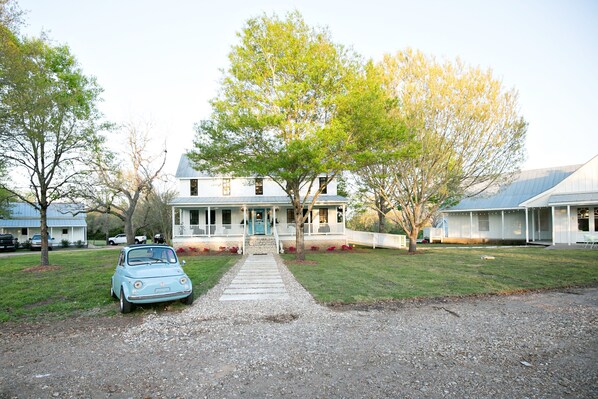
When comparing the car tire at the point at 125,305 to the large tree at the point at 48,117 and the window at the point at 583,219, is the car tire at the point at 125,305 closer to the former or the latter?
the large tree at the point at 48,117

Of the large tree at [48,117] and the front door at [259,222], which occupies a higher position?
the large tree at [48,117]

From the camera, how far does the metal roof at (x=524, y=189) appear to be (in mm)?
28375

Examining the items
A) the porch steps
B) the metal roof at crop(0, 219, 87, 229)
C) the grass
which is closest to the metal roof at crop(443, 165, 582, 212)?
the porch steps

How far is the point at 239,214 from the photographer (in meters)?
26.5

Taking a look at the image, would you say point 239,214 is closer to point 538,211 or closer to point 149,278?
point 149,278

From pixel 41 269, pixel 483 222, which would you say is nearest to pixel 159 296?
pixel 41 269

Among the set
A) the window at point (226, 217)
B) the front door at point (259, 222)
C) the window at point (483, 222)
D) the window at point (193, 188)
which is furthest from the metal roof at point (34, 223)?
the window at point (483, 222)

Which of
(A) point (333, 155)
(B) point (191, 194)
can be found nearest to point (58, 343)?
(A) point (333, 155)

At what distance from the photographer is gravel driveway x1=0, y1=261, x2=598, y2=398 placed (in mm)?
4066

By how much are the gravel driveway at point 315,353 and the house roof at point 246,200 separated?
1685 cm

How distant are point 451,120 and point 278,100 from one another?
974cm

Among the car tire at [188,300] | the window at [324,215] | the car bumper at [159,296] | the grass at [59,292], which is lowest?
the grass at [59,292]

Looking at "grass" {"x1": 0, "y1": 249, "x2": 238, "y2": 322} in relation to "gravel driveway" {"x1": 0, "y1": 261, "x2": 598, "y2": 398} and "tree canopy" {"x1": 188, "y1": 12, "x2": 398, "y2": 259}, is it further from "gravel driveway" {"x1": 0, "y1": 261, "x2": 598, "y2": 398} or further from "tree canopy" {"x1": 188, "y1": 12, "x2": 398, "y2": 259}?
"tree canopy" {"x1": 188, "y1": 12, "x2": 398, "y2": 259}

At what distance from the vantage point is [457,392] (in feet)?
12.8
